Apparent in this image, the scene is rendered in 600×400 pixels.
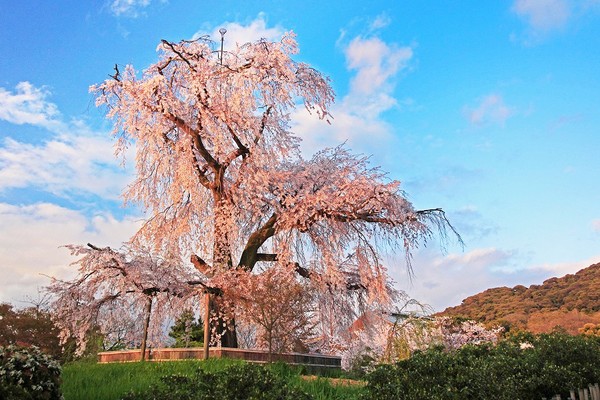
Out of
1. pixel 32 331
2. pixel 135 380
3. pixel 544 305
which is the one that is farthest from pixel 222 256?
pixel 544 305

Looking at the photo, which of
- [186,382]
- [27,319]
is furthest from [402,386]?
[27,319]

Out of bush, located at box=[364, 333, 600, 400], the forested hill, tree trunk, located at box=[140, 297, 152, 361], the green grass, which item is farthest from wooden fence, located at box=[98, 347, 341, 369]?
the forested hill

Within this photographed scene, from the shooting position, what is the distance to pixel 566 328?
30547 mm

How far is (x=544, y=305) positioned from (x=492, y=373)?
3126 centimetres

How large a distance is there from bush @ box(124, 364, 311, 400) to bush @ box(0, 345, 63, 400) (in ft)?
3.76

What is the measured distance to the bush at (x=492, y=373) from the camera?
22.3ft

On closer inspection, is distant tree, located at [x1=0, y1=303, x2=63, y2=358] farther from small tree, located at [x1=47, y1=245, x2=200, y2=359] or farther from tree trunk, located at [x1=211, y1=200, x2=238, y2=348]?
tree trunk, located at [x1=211, y1=200, x2=238, y2=348]

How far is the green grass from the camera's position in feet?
27.0

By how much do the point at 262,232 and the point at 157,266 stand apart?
10.7 feet

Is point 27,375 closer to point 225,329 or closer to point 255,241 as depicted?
point 225,329

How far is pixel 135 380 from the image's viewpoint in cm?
913

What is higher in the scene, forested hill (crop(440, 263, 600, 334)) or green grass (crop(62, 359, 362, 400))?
forested hill (crop(440, 263, 600, 334))

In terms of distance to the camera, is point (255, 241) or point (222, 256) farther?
point (255, 241)

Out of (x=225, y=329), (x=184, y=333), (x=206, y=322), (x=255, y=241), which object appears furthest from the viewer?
(x=184, y=333)
